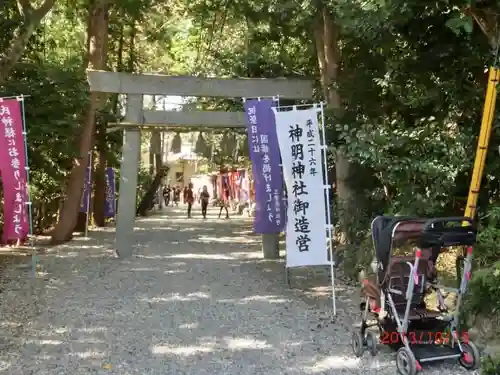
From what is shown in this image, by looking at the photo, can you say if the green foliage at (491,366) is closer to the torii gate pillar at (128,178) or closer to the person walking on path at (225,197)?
the torii gate pillar at (128,178)

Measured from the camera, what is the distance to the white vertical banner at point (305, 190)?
25.4 feet

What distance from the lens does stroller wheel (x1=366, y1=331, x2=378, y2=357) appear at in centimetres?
562

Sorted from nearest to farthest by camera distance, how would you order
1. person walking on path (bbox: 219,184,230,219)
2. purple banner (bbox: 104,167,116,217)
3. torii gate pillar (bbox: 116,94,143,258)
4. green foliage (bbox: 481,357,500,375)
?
1. green foliage (bbox: 481,357,500,375)
2. torii gate pillar (bbox: 116,94,143,258)
3. purple banner (bbox: 104,167,116,217)
4. person walking on path (bbox: 219,184,230,219)

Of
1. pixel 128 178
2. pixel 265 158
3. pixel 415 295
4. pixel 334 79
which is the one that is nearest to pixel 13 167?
pixel 128 178

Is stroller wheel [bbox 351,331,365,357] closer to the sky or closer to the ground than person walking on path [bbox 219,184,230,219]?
closer to the ground

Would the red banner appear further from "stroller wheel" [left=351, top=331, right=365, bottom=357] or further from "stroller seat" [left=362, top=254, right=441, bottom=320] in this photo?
"stroller seat" [left=362, top=254, right=441, bottom=320]

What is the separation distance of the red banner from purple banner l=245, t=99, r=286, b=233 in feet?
13.0

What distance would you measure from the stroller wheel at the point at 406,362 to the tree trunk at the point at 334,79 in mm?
5852

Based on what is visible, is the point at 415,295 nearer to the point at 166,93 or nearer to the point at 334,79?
the point at 334,79

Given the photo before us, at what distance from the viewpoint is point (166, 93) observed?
1200 cm

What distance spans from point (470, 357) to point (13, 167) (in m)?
7.70

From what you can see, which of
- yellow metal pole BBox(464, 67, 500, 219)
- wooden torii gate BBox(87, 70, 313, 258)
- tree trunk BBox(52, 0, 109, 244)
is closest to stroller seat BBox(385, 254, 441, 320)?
yellow metal pole BBox(464, 67, 500, 219)
